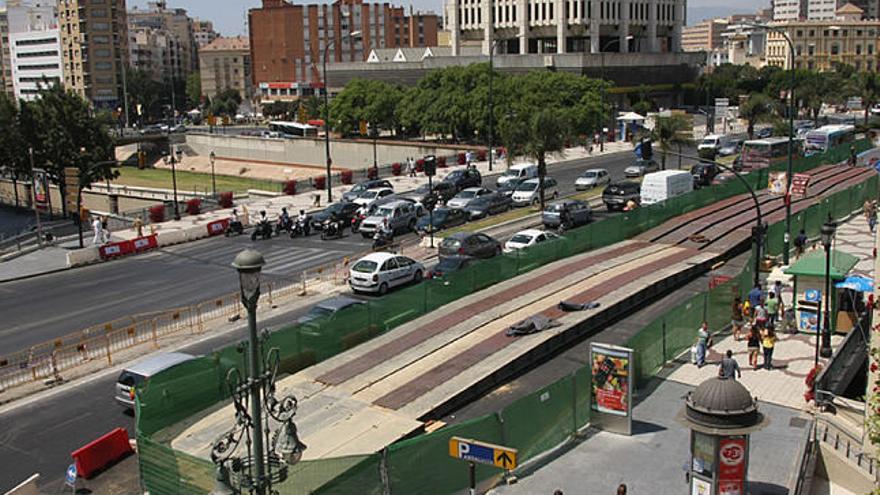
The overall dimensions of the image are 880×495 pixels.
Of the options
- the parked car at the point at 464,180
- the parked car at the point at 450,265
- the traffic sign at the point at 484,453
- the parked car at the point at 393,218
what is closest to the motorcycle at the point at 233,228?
the parked car at the point at 393,218

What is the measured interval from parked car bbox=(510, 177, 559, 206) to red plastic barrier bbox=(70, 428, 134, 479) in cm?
3323

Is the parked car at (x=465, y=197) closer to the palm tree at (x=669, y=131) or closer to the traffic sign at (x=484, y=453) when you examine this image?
the palm tree at (x=669, y=131)

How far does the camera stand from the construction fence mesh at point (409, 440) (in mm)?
15445

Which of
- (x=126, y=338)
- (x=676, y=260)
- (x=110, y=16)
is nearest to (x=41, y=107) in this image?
(x=126, y=338)

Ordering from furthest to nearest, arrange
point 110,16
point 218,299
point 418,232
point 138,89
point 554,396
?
point 138,89 → point 110,16 → point 418,232 → point 218,299 → point 554,396

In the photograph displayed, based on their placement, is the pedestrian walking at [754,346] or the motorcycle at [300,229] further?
the motorcycle at [300,229]

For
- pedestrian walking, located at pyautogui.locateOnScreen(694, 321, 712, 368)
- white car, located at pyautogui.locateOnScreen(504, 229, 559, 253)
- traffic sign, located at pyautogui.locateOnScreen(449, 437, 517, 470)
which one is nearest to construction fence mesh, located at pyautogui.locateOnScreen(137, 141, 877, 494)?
pedestrian walking, located at pyautogui.locateOnScreen(694, 321, 712, 368)

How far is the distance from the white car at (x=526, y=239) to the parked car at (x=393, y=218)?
7878 mm

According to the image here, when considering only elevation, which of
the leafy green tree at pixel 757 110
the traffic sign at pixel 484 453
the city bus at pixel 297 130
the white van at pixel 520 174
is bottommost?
the traffic sign at pixel 484 453

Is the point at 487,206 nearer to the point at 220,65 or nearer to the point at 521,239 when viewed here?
the point at 521,239

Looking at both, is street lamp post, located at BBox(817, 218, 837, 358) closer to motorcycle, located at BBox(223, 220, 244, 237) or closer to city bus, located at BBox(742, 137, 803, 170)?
motorcycle, located at BBox(223, 220, 244, 237)

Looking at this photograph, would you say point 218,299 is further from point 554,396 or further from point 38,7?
point 38,7

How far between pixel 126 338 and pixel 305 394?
10.1 m

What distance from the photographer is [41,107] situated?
64188mm
